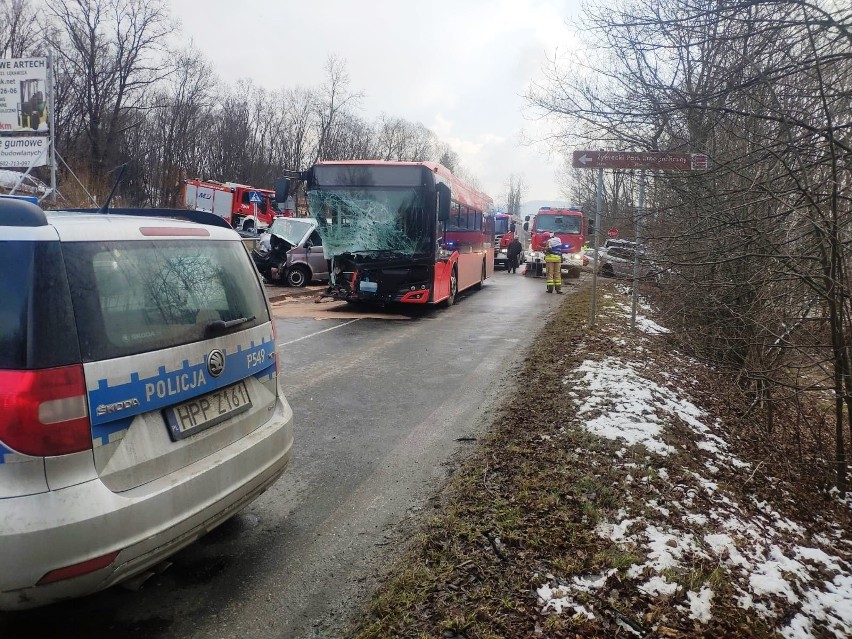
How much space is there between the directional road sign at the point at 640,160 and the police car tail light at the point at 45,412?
641 cm

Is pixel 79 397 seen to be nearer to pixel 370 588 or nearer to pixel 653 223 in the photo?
pixel 370 588

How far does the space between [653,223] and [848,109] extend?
12.8ft

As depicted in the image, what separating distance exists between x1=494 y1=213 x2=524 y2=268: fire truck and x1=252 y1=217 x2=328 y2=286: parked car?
12232mm

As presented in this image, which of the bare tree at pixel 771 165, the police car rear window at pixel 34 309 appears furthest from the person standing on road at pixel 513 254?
the police car rear window at pixel 34 309

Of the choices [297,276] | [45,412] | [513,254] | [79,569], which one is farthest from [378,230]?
[513,254]

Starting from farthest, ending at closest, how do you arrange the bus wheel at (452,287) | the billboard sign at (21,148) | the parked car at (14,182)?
the parked car at (14,182) → the billboard sign at (21,148) → the bus wheel at (452,287)

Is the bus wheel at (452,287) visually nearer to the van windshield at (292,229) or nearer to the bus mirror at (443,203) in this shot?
the bus mirror at (443,203)

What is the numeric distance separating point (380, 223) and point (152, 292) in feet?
33.4

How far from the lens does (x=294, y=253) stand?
62.4 ft

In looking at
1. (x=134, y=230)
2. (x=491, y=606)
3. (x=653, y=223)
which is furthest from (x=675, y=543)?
(x=653, y=223)

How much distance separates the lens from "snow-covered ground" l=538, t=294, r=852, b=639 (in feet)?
10.3

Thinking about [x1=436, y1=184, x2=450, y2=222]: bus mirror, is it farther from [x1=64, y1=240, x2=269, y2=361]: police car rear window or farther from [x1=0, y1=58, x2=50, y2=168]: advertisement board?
[x1=0, y1=58, x2=50, y2=168]: advertisement board

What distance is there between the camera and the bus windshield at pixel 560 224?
2792 centimetres

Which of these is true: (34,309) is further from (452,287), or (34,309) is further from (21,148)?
(21,148)
